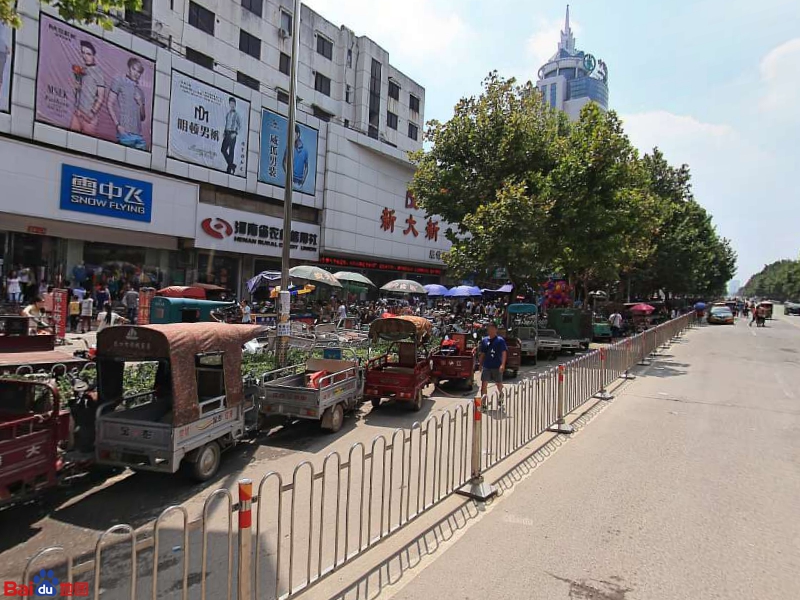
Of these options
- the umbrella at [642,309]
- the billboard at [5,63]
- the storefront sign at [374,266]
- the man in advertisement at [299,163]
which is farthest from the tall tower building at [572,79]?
the billboard at [5,63]

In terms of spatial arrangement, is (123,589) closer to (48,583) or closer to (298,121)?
(48,583)

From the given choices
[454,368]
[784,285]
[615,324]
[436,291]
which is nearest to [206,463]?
[454,368]

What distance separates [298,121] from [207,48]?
242 inches

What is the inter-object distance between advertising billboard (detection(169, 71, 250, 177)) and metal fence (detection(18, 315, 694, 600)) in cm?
2089

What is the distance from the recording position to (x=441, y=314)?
26.0m

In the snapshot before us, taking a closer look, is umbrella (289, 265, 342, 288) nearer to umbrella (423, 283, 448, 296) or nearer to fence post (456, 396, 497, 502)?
umbrella (423, 283, 448, 296)

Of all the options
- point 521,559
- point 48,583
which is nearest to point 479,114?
point 521,559

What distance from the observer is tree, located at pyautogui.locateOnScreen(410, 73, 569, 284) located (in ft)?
58.5

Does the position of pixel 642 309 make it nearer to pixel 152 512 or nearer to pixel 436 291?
pixel 436 291

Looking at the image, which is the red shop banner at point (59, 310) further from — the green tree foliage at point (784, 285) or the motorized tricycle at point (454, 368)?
the green tree foliage at point (784, 285)

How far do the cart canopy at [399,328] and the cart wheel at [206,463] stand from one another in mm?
4489

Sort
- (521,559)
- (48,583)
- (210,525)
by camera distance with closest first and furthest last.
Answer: (48,583)
(521,559)
(210,525)

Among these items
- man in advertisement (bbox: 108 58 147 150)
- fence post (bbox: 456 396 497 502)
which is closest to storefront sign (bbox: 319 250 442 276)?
man in advertisement (bbox: 108 58 147 150)

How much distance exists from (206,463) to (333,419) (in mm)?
2409
